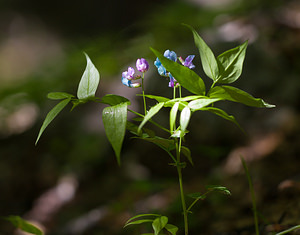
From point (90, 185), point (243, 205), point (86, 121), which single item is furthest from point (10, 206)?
point (243, 205)

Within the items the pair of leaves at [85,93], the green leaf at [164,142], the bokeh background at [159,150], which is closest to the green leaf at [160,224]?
the green leaf at [164,142]

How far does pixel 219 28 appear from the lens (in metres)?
3.56

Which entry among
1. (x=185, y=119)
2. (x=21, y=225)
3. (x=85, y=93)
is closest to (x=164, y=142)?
(x=185, y=119)

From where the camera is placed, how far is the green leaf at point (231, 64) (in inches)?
34.6

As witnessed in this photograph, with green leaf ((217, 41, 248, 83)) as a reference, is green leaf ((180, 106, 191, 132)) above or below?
below

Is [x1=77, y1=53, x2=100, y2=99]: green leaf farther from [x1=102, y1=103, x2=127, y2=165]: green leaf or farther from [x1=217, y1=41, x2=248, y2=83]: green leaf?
[x1=217, y1=41, x2=248, y2=83]: green leaf

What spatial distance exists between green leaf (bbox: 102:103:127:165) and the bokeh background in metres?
1.04

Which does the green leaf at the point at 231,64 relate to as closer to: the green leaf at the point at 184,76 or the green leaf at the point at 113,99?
the green leaf at the point at 184,76

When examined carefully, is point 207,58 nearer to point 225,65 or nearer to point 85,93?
point 225,65

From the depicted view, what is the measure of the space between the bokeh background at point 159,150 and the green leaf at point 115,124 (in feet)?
3.41

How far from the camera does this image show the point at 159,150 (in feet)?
9.84

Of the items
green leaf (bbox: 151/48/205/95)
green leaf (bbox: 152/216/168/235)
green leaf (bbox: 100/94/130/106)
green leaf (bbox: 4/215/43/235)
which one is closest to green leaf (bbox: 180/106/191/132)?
green leaf (bbox: 151/48/205/95)

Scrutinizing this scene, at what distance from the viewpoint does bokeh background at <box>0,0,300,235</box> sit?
6.54ft

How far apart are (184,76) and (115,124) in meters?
0.25
